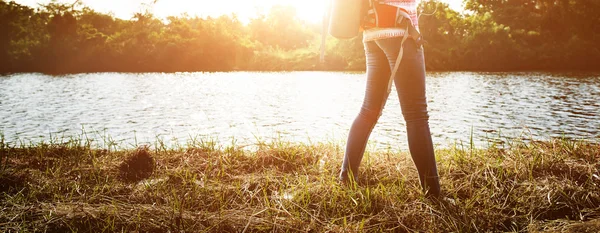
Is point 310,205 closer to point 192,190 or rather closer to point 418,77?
point 192,190

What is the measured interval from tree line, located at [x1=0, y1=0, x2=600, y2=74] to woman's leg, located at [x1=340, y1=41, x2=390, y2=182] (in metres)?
27.3

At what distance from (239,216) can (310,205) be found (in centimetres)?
42

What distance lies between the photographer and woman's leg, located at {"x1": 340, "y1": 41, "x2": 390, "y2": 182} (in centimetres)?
225

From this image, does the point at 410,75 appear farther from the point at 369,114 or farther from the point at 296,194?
the point at 296,194

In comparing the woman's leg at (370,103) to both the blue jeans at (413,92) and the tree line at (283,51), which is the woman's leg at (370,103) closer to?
the blue jeans at (413,92)

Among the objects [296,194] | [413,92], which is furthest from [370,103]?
[296,194]

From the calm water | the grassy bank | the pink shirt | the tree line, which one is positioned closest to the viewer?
the grassy bank

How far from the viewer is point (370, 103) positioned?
2301 mm

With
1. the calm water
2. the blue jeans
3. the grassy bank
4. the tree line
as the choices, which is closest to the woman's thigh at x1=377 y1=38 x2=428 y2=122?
the blue jeans

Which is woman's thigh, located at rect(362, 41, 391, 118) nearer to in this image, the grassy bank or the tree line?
the grassy bank

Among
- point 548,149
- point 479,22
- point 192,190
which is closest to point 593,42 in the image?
point 479,22

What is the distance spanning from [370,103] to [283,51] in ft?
117

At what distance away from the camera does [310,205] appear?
2.21 m

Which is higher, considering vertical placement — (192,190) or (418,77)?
(418,77)
